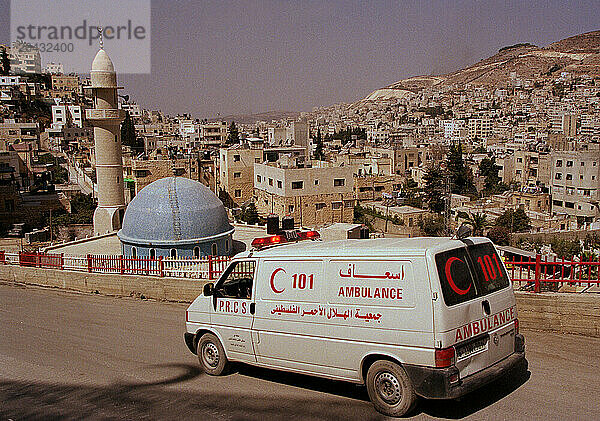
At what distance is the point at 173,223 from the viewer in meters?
17.0

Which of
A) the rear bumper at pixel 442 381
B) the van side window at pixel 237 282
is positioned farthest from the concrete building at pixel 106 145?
the rear bumper at pixel 442 381

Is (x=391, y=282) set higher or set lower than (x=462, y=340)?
higher

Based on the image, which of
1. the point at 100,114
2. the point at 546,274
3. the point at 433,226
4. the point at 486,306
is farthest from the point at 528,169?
the point at 486,306

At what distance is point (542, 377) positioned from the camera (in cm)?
595

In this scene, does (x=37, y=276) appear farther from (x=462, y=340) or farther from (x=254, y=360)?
(x=462, y=340)

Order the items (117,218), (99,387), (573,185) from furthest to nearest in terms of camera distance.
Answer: (573,185) → (117,218) → (99,387)

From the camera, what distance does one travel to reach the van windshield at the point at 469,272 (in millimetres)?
4926

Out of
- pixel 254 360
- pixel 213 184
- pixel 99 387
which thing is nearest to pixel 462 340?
pixel 254 360

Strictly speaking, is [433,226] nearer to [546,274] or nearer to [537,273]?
[546,274]

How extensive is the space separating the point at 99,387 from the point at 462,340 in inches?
153

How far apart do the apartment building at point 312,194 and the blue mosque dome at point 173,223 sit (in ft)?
60.7

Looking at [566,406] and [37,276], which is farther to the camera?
[37,276]

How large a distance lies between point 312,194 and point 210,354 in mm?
30316

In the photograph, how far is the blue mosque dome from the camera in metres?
17.0
